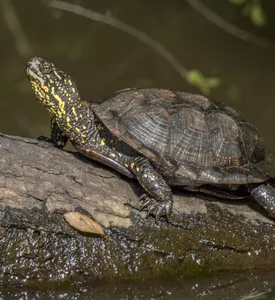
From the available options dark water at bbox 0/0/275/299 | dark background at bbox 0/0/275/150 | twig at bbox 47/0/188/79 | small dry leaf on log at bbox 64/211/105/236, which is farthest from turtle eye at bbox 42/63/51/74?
twig at bbox 47/0/188/79

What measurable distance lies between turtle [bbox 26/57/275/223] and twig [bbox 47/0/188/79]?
3130 mm

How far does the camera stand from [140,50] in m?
6.62

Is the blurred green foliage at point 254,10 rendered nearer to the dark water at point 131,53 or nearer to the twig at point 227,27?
the twig at point 227,27

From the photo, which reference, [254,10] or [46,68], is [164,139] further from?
[254,10]

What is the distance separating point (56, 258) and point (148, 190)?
1.89 feet

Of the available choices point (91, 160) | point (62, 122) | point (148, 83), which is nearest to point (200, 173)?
point (91, 160)

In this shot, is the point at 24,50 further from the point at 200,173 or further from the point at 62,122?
the point at 200,173

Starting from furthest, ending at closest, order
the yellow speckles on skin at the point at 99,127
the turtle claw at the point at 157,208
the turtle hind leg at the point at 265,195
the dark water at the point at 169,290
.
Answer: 1. the yellow speckles on skin at the point at 99,127
2. the turtle hind leg at the point at 265,195
3. the turtle claw at the point at 157,208
4. the dark water at the point at 169,290

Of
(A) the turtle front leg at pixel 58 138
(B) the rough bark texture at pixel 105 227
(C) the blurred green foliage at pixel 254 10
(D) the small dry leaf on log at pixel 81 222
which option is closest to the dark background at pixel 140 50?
(C) the blurred green foliage at pixel 254 10

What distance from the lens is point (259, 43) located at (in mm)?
6887

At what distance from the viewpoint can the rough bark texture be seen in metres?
2.29

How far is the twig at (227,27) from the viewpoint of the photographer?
21.9ft

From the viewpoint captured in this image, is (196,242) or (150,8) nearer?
(196,242)

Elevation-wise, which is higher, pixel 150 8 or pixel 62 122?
pixel 150 8
